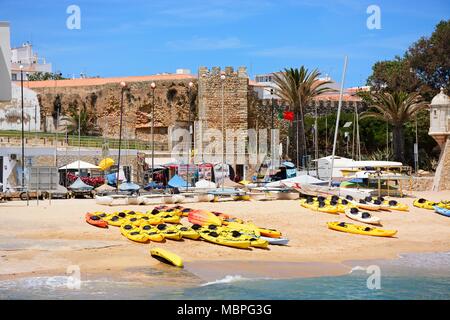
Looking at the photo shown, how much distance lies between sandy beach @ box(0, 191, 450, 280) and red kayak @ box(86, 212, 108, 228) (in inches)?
9.3

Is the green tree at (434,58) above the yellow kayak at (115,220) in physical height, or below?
above

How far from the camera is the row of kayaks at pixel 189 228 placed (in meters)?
19.0

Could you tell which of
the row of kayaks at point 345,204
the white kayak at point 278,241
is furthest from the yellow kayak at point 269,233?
the row of kayaks at point 345,204

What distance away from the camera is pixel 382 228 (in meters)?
23.2

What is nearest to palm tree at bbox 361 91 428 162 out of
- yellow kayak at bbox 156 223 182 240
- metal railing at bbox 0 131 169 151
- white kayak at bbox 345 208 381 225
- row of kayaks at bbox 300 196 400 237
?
row of kayaks at bbox 300 196 400 237

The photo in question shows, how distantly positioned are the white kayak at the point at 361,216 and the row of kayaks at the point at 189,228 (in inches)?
154

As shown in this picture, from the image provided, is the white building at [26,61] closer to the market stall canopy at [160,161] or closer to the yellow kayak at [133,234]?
the market stall canopy at [160,161]

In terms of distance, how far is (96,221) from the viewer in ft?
68.7

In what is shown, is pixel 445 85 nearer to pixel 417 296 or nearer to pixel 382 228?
pixel 382 228

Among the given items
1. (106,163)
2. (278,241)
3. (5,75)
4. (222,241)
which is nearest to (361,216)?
(278,241)

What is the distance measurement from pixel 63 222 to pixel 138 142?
23849mm

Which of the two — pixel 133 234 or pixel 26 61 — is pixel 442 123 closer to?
pixel 133 234

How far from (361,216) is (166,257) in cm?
912

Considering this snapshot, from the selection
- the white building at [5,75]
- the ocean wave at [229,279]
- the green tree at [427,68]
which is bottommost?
the ocean wave at [229,279]
